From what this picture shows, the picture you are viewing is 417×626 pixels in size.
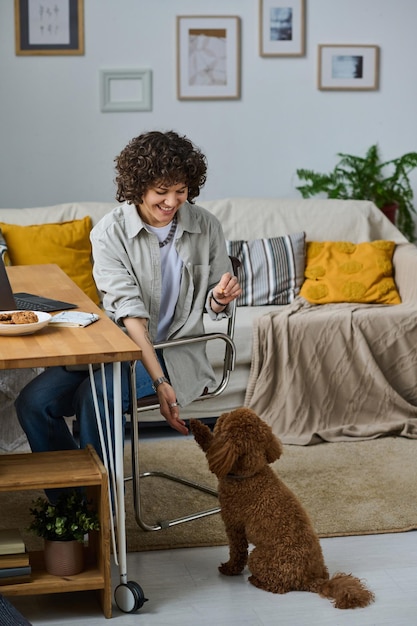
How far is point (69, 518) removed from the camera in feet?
7.50

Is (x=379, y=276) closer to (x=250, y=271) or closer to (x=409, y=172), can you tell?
(x=250, y=271)

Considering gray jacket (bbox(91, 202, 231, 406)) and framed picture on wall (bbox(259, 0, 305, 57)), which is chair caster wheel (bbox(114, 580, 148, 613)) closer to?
gray jacket (bbox(91, 202, 231, 406))

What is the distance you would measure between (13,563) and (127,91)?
9.98 ft

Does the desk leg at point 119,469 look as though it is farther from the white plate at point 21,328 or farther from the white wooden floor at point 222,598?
the white plate at point 21,328

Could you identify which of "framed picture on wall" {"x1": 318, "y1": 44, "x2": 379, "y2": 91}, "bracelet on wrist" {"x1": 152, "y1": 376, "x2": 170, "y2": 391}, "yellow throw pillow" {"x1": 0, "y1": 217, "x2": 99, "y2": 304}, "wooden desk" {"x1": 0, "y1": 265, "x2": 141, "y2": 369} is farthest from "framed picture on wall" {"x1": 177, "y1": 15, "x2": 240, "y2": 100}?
"bracelet on wrist" {"x1": 152, "y1": 376, "x2": 170, "y2": 391}

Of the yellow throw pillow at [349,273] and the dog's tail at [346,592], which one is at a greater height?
→ the yellow throw pillow at [349,273]

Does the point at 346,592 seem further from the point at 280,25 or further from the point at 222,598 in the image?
the point at 280,25

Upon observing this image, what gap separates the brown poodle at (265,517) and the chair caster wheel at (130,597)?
0.30 m

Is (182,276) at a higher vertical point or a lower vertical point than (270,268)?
higher

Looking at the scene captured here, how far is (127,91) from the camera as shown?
15.7 feet

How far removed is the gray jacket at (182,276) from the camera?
2715mm

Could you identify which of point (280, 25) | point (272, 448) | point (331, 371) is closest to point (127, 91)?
point (280, 25)

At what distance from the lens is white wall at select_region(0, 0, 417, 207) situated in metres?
4.73

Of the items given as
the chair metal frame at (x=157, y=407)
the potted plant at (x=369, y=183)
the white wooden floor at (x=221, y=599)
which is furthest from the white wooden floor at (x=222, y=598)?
the potted plant at (x=369, y=183)
